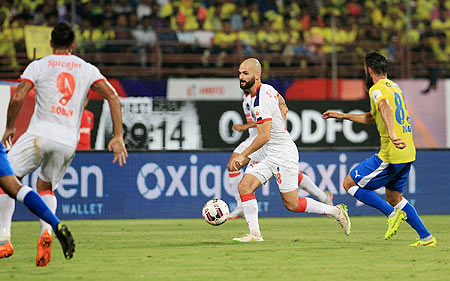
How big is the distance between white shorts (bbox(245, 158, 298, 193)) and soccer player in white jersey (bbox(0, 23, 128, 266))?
2471 millimetres

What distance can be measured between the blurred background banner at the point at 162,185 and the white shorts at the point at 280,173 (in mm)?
4739

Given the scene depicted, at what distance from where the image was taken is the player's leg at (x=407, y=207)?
9203mm

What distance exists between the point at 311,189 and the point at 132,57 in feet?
24.6

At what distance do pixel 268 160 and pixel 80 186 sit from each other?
17.4 feet

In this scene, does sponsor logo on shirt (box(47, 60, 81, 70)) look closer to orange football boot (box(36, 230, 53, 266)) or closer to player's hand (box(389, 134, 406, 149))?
orange football boot (box(36, 230, 53, 266))

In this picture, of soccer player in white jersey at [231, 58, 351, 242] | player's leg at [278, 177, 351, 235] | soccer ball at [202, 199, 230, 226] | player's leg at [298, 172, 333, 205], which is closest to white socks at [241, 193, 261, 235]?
soccer player in white jersey at [231, 58, 351, 242]

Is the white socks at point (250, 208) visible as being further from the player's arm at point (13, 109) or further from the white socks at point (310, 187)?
the player's arm at point (13, 109)

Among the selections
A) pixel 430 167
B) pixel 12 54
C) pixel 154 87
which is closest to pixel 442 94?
pixel 430 167

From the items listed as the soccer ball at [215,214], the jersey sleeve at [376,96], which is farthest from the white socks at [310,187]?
the jersey sleeve at [376,96]

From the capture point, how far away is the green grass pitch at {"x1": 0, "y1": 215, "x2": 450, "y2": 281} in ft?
22.5

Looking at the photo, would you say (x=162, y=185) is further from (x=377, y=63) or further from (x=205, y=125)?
(x=377, y=63)

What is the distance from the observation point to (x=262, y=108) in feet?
30.8

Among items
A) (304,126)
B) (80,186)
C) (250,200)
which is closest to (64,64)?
(250,200)

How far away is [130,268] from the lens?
7.25 m
